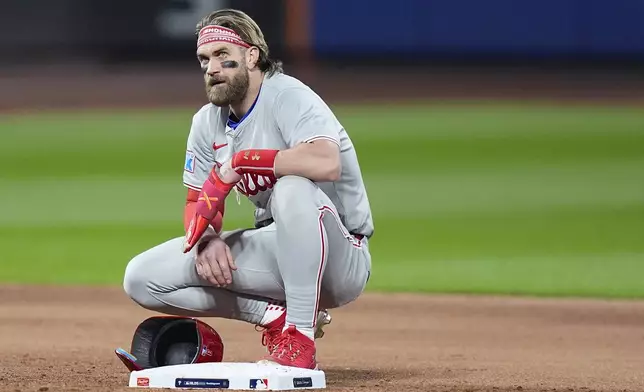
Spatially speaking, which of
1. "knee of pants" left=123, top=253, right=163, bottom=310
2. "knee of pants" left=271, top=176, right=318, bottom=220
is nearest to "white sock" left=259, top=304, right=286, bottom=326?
"knee of pants" left=123, top=253, right=163, bottom=310

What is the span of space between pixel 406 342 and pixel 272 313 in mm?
1713

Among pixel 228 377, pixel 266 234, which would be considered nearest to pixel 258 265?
pixel 266 234

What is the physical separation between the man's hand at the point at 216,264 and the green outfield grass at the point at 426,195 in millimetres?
3813

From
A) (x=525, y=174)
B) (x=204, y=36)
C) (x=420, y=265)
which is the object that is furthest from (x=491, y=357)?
(x=525, y=174)

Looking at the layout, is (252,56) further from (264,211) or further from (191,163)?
(264,211)

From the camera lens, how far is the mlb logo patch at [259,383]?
3506 millimetres

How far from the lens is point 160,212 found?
33.8ft

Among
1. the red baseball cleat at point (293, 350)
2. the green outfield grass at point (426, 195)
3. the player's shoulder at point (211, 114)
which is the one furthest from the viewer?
the green outfield grass at point (426, 195)

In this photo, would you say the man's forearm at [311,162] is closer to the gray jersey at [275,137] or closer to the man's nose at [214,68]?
the gray jersey at [275,137]

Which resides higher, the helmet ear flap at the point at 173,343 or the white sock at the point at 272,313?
the white sock at the point at 272,313

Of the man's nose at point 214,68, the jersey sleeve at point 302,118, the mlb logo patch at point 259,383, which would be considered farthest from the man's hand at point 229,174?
the mlb logo patch at point 259,383

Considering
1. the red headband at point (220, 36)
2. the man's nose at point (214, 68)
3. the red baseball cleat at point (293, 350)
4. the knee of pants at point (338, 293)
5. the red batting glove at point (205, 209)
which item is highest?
the red headband at point (220, 36)

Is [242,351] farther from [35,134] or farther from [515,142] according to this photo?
[35,134]

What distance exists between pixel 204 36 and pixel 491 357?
2.02 meters
